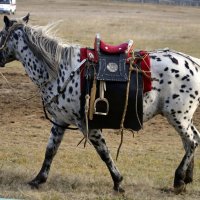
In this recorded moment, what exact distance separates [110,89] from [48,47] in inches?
37.3

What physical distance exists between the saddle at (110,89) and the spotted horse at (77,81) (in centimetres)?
13

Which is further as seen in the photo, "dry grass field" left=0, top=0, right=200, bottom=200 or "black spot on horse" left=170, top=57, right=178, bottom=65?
"dry grass field" left=0, top=0, right=200, bottom=200

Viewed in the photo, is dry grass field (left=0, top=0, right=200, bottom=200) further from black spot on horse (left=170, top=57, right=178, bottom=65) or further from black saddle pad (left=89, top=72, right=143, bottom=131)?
black spot on horse (left=170, top=57, right=178, bottom=65)

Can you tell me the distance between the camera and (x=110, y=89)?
6562mm

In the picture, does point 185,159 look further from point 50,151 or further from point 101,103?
point 50,151

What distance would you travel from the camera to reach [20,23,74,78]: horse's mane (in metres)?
6.74

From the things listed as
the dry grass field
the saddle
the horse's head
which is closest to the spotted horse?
the horse's head

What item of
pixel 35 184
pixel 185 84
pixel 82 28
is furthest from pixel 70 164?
pixel 82 28

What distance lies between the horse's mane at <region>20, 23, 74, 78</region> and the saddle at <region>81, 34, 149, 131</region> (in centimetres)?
33

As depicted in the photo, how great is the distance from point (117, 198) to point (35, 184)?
3.74ft

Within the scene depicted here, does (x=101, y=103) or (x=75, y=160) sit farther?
(x=75, y=160)

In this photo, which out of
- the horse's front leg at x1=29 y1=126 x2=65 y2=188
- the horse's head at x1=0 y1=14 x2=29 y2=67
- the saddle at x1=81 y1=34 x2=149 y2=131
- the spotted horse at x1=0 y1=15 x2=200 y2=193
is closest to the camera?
the saddle at x1=81 y1=34 x2=149 y2=131

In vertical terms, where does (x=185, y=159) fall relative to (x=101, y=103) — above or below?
below

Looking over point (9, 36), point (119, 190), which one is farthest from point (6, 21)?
point (119, 190)
